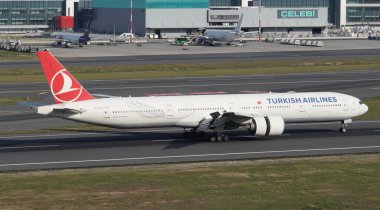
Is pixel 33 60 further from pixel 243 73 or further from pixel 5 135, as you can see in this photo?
pixel 5 135

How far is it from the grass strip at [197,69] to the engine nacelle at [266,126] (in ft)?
183

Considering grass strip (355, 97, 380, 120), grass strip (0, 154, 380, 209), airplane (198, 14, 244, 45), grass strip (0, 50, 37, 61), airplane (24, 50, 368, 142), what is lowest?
grass strip (0, 154, 380, 209)

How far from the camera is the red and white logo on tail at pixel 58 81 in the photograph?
194 feet

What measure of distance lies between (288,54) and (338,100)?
94587mm

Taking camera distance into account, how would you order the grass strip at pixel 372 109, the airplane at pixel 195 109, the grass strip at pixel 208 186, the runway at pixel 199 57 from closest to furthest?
1. the grass strip at pixel 208 186
2. the airplane at pixel 195 109
3. the grass strip at pixel 372 109
4. the runway at pixel 199 57

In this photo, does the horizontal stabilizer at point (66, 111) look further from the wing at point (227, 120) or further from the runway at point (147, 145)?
the wing at point (227, 120)

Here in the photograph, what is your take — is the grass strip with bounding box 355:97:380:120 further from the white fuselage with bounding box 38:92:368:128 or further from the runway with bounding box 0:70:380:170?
the white fuselage with bounding box 38:92:368:128

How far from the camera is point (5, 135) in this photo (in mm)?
66062

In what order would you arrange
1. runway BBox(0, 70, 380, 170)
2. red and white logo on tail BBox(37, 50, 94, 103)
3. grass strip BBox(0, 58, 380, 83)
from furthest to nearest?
1. grass strip BBox(0, 58, 380, 83)
2. red and white logo on tail BBox(37, 50, 94, 103)
3. runway BBox(0, 70, 380, 170)

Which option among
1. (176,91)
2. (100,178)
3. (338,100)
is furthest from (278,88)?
(100,178)

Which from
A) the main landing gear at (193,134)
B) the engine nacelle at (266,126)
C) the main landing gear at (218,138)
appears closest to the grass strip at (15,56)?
the main landing gear at (193,134)

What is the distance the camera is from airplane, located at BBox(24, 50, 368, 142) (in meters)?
59.4

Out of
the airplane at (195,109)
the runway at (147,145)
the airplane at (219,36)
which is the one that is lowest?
the runway at (147,145)

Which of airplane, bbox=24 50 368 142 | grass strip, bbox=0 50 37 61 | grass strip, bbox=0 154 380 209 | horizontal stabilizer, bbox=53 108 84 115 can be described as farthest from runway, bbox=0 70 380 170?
grass strip, bbox=0 50 37 61
